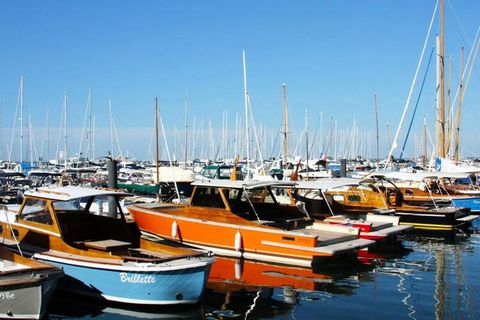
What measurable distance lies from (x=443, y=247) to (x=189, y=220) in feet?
27.8

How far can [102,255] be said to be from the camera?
10.5 metres

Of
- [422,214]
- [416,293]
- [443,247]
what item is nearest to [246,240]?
[416,293]

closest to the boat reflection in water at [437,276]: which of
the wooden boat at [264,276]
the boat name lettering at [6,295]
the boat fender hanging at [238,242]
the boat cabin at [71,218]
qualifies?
the wooden boat at [264,276]

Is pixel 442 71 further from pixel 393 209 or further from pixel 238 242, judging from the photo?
pixel 238 242

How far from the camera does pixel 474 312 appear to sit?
32.5 ft

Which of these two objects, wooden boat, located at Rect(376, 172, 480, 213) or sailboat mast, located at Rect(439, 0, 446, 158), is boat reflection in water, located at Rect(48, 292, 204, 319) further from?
sailboat mast, located at Rect(439, 0, 446, 158)

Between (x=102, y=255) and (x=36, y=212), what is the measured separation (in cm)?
232

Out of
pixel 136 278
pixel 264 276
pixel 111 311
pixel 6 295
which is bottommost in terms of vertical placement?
pixel 111 311

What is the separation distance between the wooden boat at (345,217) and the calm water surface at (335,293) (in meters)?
0.91

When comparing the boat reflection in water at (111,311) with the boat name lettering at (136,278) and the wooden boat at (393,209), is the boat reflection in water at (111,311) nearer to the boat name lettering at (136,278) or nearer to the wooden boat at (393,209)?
the boat name lettering at (136,278)

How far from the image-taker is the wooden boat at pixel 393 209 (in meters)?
20.6

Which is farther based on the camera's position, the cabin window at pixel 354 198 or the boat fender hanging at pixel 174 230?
the cabin window at pixel 354 198

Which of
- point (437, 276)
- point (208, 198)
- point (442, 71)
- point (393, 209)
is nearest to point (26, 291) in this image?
point (208, 198)

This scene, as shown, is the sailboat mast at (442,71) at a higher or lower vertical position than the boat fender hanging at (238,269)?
higher
